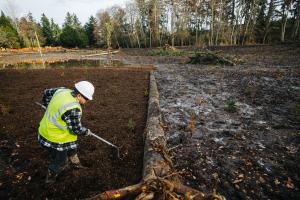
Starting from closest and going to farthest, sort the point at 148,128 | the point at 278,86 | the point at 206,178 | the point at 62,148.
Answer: the point at 62,148 < the point at 206,178 < the point at 148,128 < the point at 278,86

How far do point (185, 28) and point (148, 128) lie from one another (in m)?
41.1

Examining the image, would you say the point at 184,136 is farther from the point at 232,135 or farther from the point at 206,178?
the point at 206,178

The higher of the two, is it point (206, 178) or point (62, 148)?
point (62, 148)

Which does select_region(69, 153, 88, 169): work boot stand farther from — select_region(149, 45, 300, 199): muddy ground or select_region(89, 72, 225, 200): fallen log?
select_region(149, 45, 300, 199): muddy ground

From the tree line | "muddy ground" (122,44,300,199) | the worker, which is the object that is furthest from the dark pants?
the tree line

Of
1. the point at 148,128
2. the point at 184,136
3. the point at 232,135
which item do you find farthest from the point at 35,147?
the point at 232,135

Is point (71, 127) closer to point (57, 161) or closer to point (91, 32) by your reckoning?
point (57, 161)

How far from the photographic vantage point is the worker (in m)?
3.04

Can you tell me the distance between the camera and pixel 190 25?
153 ft

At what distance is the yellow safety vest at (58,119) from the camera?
302cm

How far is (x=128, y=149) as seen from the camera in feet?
14.5

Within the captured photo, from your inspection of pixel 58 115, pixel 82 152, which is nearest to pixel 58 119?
pixel 58 115

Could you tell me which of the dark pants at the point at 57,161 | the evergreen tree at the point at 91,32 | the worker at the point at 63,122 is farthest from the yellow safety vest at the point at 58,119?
the evergreen tree at the point at 91,32

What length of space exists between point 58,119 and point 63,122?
9 cm
